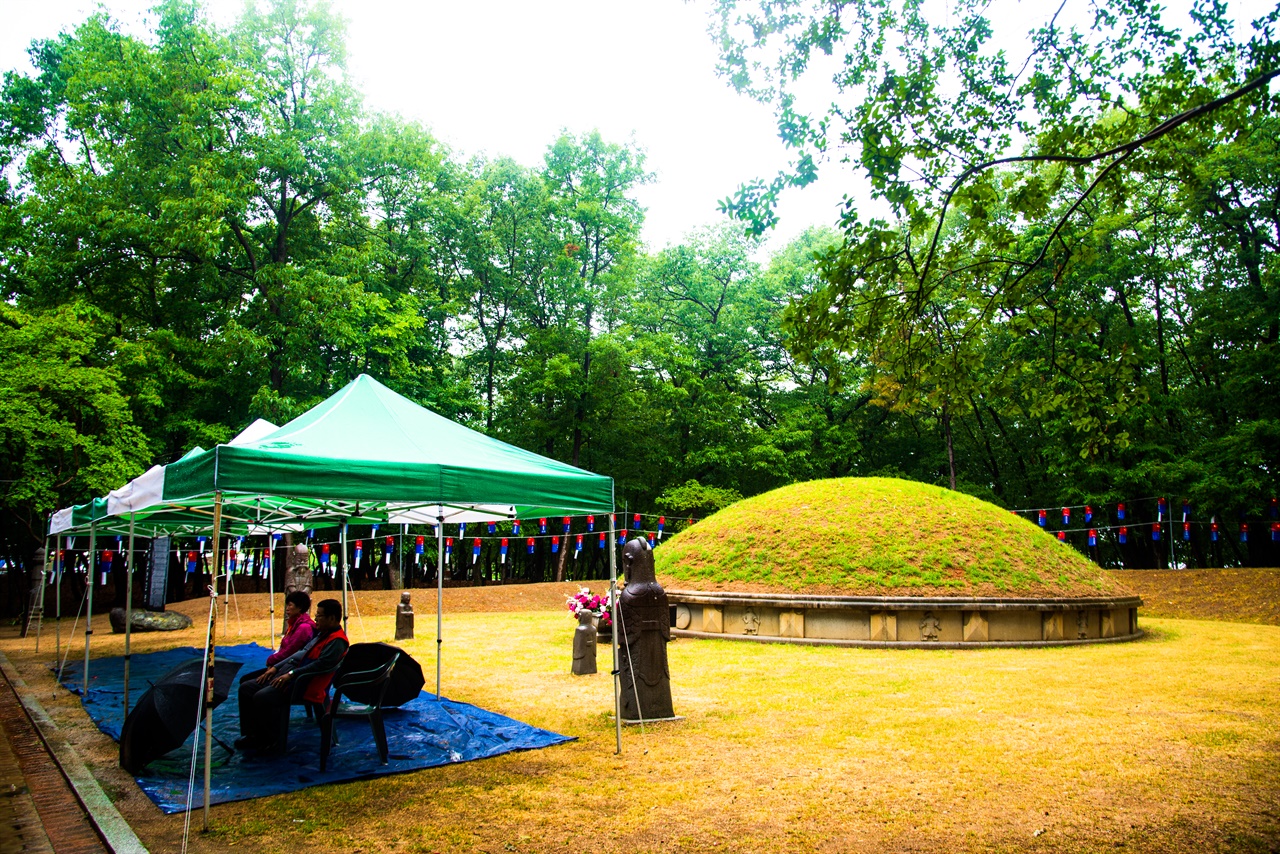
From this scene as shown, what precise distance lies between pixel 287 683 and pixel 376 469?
1.95m

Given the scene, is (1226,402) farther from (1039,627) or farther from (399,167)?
(399,167)

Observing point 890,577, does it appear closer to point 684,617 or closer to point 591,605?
point 684,617

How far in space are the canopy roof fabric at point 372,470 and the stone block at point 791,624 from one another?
23.6ft

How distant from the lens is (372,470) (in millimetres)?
5906

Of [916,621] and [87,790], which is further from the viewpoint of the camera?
[916,621]

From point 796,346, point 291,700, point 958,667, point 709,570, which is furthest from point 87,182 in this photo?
point 958,667

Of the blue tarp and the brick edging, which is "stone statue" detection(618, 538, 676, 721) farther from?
the brick edging

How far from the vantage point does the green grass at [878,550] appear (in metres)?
14.0

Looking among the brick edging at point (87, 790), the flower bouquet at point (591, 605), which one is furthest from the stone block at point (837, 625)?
the brick edging at point (87, 790)

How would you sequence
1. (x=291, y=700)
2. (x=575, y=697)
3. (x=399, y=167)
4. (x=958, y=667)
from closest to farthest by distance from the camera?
(x=291, y=700) → (x=575, y=697) → (x=958, y=667) → (x=399, y=167)

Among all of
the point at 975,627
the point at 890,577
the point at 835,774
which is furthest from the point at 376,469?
the point at 975,627

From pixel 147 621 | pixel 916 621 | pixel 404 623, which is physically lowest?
pixel 147 621

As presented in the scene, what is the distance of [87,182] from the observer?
835 inches

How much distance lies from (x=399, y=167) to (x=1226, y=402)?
2775cm
